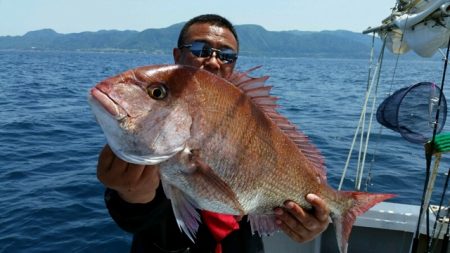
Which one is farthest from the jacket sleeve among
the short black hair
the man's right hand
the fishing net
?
the fishing net

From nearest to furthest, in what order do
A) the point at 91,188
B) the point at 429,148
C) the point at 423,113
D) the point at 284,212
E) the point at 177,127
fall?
the point at 177,127 → the point at 284,212 → the point at 429,148 → the point at 423,113 → the point at 91,188

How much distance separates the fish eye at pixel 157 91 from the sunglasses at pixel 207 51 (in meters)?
1.16

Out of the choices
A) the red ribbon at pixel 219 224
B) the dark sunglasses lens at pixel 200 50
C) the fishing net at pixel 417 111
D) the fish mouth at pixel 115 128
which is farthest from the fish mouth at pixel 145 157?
the fishing net at pixel 417 111

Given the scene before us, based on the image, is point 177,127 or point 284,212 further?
point 284,212

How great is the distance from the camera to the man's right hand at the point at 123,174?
6.12ft

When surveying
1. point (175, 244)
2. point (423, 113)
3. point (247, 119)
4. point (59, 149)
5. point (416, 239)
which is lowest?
point (59, 149)

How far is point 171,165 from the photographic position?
1.78 meters

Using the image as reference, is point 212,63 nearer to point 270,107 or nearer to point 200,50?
point 200,50

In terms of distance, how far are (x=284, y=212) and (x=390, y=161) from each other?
963 centimetres

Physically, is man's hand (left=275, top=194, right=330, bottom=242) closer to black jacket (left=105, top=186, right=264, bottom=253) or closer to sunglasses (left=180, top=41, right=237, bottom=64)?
black jacket (left=105, top=186, right=264, bottom=253)

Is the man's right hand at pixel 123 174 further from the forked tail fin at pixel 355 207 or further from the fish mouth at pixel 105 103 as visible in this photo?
the forked tail fin at pixel 355 207

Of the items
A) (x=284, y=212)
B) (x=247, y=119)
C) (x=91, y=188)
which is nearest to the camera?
(x=247, y=119)

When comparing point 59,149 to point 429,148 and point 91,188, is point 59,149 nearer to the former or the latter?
point 91,188

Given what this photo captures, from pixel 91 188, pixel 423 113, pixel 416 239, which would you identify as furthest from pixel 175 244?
pixel 91 188
